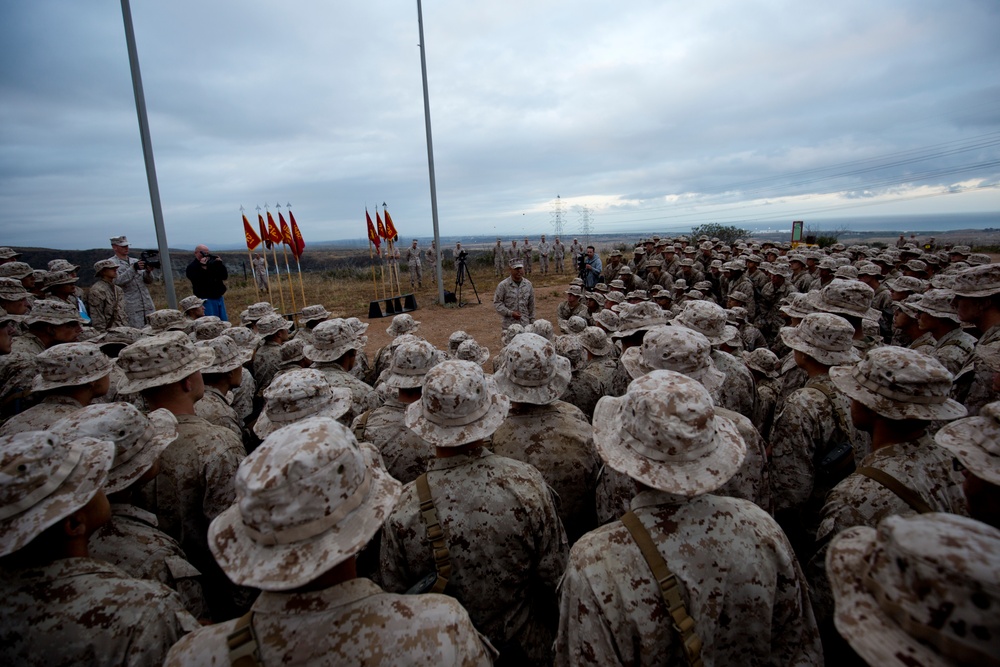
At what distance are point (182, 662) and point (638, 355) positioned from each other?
313 centimetres

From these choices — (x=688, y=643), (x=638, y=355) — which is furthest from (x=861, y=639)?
(x=638, y=355)

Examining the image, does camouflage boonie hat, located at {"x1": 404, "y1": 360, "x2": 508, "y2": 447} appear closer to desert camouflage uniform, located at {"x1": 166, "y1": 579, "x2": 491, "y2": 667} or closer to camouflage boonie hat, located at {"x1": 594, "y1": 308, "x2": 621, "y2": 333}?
desert camouflage uniform, located at {"x1": 166, "y1": 579, "x2": 491, "y2": 667}

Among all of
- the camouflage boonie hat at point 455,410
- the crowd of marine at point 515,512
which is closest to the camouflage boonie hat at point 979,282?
the crowd of marine at point 515,512

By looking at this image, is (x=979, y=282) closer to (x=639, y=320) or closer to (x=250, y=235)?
(x=639, y=320)

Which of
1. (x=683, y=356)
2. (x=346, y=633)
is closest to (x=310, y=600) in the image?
(x=346, y=633)

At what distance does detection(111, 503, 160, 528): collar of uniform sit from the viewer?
87.5 inches

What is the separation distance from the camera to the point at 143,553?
6.98 feet

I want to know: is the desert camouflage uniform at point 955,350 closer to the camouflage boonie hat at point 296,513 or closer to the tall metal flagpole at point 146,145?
the camouflage boonie hat at point 296,513

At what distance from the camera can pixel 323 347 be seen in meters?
4.72

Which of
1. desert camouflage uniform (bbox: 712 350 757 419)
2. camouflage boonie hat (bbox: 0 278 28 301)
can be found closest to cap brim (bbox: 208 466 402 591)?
desert camouflage uniform (bbox: 712 350 757 419)

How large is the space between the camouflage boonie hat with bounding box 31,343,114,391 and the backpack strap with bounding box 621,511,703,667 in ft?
12.6

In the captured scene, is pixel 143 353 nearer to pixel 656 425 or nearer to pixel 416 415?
pixel 416 415

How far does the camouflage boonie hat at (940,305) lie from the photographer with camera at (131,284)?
1145cm

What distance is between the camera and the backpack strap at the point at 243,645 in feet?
4.20
